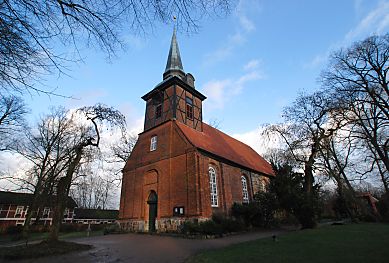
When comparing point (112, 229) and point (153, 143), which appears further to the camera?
point (153, 143)

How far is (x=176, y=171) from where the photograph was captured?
17516 millimetres

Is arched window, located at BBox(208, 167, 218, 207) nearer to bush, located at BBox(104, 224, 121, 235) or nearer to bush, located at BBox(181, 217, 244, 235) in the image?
bush, located at BBox(181, 217, 244, 235)

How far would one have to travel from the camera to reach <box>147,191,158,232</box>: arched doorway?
711 inches

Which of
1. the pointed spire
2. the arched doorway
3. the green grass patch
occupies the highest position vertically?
the pointed spire

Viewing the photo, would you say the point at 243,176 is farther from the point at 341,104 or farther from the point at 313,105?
the point at 341,104

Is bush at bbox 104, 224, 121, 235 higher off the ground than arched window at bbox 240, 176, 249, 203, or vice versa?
arched window at bbox 240, 176, 249, 203

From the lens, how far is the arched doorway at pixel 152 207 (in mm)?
18062

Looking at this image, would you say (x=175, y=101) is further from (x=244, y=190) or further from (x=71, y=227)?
(x=71, y=227)

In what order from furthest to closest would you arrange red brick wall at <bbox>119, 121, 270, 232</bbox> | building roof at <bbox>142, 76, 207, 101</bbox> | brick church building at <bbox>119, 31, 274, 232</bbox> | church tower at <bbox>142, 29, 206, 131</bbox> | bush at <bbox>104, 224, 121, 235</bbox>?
1. building roof at <bbox>142, 76, 207, 101</bbox>
2. church tower at <bbox>142, 29, 206, 131</bbox>
3. bush at <bbox>104, 224, 121, 235</bbox>
4. brick church building at <bbox>119, 31, 274, 232</bbox>
5. red brick wall at <bbox>119, 121, 270, 232</bbox>

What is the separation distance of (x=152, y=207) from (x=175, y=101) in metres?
9.32

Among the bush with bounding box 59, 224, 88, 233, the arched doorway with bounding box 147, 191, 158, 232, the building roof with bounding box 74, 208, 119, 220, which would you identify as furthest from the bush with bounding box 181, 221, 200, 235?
the building roof with bounding box 74, 208, 119, 220

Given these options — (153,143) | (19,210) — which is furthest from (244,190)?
(19,210)

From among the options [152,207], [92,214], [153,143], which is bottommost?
[152,207]

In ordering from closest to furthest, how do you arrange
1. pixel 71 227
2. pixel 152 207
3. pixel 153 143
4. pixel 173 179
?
pixel 173 179
pixel 152 207
pixel 153 143
pixel 71 227
